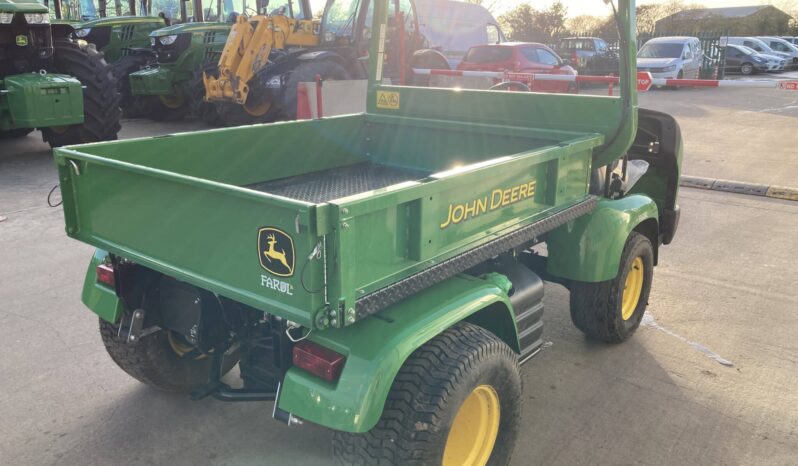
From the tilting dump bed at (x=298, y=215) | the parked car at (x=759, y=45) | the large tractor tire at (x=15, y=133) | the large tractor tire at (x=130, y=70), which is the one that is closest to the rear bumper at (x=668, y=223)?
the tilting dump bed at (x=298, y=215)

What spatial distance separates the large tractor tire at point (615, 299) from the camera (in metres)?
3.82

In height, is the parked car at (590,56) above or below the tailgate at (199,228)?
above

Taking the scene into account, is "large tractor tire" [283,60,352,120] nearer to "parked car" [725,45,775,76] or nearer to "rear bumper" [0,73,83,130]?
→ "rear bumper" [0,73,83,130]

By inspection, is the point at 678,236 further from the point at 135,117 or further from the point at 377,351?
the point at 135,117

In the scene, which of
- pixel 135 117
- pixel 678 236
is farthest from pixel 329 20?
pixel 678 236

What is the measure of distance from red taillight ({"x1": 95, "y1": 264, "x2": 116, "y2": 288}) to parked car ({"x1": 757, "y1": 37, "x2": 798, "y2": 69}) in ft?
108

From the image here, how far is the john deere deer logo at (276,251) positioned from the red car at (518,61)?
13413 mm

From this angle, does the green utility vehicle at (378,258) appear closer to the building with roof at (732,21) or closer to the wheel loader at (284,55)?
the wheel loader at (284,55)

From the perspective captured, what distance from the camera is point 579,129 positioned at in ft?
12.2

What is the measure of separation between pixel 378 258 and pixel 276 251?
1.12 feet

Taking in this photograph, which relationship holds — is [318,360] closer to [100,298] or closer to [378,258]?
[378,258]

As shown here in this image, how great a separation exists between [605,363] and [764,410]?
0.83 meters

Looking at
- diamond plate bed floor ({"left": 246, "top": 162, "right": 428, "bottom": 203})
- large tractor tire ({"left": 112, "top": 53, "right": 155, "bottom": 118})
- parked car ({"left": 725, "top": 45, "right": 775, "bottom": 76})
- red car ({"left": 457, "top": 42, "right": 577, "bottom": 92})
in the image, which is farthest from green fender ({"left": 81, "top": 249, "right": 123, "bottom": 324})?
parked car ({"left": 725, "top": 45, "right": 775, "bottom": 76})

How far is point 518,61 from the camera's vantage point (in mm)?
15102
